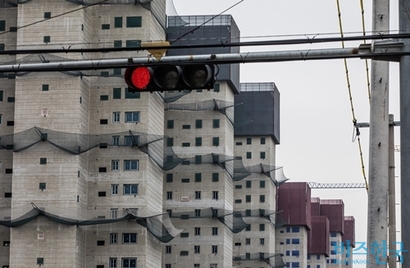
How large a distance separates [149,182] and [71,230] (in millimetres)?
10182

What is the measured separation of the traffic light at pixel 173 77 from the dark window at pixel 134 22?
9982cm

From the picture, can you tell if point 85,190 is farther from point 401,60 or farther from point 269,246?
point 401,60

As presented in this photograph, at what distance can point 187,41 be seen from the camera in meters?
152

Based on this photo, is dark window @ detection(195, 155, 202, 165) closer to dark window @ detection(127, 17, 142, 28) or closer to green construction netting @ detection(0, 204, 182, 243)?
green construction netting @ detection(0, 204, 182, 243)

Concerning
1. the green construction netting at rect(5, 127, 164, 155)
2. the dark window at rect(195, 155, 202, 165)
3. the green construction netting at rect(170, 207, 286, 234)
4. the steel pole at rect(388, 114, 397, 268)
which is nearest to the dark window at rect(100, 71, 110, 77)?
the green construction netting at rect(5, 127, 164, 155)

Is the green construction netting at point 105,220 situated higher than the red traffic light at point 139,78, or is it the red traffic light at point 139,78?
the green construction netting at point 105,220

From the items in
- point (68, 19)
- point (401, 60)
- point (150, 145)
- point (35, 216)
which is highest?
point (68, 19)

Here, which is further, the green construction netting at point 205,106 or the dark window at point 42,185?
the green construction netting at point 205,106

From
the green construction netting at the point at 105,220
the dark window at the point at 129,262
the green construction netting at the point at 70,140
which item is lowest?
the dark window at the point at 129,262

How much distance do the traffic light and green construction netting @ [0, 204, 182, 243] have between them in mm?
91206

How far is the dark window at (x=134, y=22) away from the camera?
125062mm

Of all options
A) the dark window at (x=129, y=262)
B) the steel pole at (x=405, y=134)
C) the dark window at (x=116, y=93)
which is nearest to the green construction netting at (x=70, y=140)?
the dark window at (x=116, y=93)

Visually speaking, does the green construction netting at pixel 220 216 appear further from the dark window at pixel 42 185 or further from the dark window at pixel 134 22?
the dark window at pixel 42 185

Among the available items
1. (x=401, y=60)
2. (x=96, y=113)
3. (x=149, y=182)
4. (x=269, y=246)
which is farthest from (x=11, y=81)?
(x=401, y=60)
